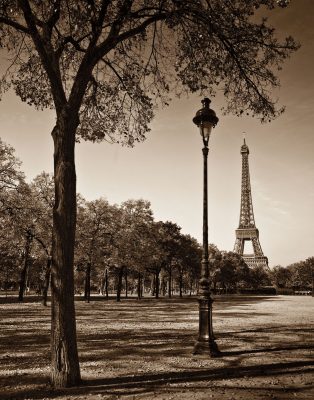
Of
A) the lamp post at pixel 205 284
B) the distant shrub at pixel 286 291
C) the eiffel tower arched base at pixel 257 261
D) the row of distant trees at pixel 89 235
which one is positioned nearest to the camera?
the lamp post at pixel 205 284

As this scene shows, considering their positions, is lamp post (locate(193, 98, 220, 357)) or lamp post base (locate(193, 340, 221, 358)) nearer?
lamp post base (locate(193, 340, 221, 358))

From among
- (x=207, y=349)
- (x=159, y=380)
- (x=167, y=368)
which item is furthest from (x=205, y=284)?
(x=159, y=380)

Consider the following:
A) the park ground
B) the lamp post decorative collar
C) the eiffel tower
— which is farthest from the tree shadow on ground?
the eiffel tower

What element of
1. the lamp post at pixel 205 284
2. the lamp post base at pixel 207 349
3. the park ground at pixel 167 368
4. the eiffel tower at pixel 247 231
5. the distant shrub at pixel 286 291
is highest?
the eiffel tower at pixel 247 231

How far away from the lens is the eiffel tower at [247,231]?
395 ft

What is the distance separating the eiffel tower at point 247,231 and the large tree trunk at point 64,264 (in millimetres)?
115504

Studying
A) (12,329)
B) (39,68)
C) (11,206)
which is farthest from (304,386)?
(11,206)

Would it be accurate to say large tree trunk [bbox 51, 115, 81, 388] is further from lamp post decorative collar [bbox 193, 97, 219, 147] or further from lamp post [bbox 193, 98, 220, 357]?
lamp post decorative collar [bbox 193, 97, 219, 147]

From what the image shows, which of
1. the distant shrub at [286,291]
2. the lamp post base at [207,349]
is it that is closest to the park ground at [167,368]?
the lamp post base at [207,349]

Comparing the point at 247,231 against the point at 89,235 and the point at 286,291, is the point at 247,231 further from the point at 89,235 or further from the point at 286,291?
the point at 89,235

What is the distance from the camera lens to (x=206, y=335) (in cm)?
991

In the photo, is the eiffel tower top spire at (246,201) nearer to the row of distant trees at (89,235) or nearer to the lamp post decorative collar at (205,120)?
the row of distant trees at (89,235)

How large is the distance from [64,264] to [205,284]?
15.4 feet

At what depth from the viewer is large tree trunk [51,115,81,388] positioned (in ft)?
22.5
